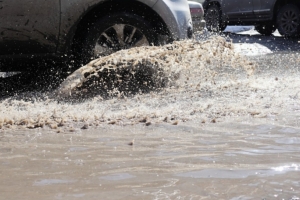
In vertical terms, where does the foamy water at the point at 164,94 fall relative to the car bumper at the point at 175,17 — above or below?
below

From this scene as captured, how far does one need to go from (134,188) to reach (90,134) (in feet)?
4.91

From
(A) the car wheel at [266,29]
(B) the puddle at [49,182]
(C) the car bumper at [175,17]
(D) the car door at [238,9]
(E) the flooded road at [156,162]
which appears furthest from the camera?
(A) the car wheel at [266,29]

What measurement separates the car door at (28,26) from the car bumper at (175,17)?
1129 mm

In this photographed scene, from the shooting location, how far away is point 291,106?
5.39 meters

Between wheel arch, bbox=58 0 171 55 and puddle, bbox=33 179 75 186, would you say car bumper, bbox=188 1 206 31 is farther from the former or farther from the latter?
puddle, bbox=33 179 75 186

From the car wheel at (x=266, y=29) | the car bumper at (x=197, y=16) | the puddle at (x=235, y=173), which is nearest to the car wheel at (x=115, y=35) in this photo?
the car bumper at (x=197, y=16)

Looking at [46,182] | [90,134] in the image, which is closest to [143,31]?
[90,134]

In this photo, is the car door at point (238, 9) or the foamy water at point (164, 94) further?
the car door at point (238, 9)

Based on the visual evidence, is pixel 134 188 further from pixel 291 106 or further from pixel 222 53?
pixel 222 53

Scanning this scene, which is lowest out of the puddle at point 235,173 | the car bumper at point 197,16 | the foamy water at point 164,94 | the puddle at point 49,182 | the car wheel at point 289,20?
the puddle at point 235,173

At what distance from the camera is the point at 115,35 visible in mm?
6836

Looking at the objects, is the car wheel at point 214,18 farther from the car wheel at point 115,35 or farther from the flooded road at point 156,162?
the flooded road at point 156,162

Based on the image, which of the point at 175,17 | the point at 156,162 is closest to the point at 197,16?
the point at 175,17

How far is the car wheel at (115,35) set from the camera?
6762 millimetres
